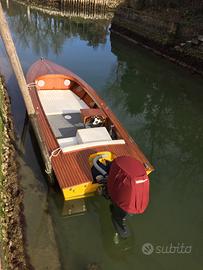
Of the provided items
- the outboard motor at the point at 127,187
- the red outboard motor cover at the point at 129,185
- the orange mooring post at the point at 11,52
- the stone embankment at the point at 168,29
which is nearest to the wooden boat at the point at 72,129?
the orange mooring post at the point at 11,52

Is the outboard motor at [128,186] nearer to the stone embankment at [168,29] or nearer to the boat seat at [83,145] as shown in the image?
the boat seat at [83,145]

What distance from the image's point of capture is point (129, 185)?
6871 mm

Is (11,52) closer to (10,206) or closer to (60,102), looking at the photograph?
(60,102)

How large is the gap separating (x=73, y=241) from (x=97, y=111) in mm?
4844

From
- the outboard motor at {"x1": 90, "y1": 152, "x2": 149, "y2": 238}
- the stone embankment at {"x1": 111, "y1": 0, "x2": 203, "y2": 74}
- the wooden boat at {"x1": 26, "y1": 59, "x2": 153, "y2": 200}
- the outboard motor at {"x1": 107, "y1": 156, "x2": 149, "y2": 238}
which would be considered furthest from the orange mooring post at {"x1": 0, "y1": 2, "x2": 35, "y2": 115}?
the stone embankment at {"x1": 111, "y1": 0, "x2": 203, "y2": 74}

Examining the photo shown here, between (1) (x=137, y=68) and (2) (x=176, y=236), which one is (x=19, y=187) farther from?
(1) (x=137, y=68)

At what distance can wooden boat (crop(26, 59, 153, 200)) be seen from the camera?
8.69 metres

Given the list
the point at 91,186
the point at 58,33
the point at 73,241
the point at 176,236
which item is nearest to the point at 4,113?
the point at 91,186

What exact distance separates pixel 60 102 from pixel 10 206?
573cm

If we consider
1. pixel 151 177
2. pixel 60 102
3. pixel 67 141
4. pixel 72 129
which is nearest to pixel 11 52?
pixel 67 141

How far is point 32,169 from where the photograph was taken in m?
10.2

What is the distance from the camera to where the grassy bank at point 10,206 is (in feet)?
22.7

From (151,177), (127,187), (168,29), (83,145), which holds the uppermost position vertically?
(168,29)

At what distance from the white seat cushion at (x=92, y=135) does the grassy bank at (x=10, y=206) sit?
7.42 ft
